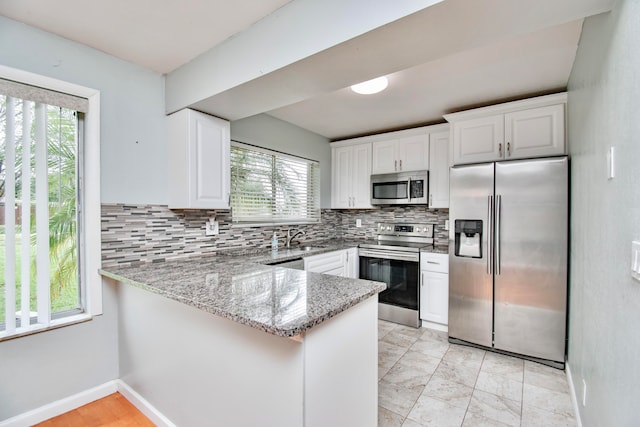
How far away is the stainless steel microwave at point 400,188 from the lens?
3.38m

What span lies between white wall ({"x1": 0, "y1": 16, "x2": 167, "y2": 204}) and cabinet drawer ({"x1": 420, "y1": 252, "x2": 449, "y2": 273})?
8.39 feet

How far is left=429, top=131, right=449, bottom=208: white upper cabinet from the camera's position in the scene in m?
3.27

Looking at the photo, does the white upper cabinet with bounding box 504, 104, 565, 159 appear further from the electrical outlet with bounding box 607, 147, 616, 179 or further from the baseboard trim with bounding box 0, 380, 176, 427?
the baseboard trim with bounding box 0, 380, 176, 427

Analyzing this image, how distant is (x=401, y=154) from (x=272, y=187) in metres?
1.65

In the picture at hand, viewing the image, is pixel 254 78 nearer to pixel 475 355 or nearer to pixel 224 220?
pixel 224 220

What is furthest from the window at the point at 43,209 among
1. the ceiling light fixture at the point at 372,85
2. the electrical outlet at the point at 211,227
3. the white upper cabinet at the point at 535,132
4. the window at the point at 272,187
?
the white upper cabinet at the point at 535,132

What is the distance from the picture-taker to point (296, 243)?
11.8 ft

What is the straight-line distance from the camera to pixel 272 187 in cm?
332

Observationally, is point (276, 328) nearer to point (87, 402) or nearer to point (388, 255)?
point (87, 402)

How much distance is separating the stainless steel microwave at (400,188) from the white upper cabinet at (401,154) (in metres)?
0.10

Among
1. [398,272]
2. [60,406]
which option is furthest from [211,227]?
[398,272]

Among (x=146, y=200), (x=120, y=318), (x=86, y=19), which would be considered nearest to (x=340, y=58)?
(x=86, y=19)

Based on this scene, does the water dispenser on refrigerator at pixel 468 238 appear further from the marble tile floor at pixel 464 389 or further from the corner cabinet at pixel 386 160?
the marble tile floor at pixel 464 389

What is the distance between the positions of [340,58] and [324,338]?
133cm
